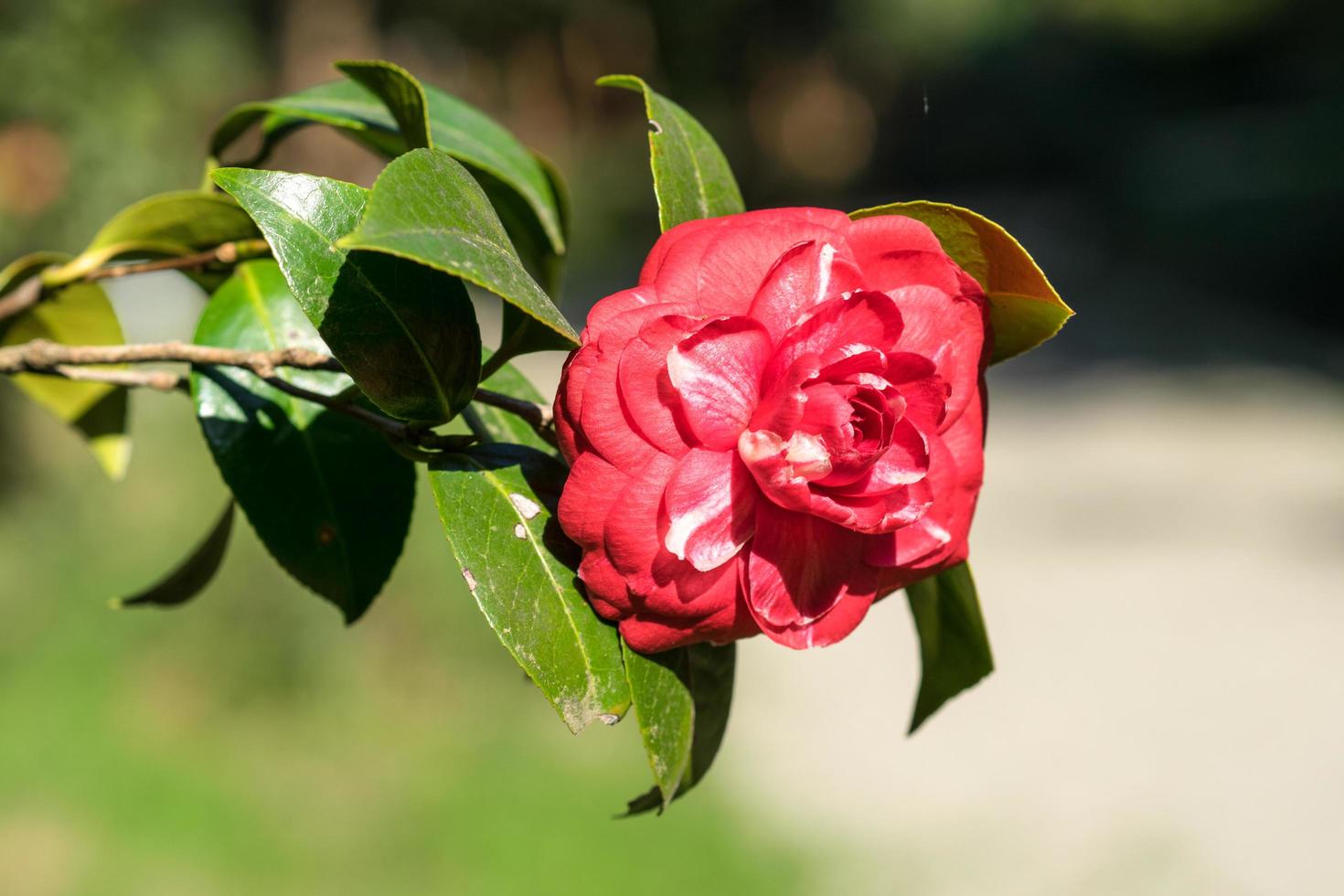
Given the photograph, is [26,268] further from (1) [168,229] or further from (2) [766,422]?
(2) [766,422]

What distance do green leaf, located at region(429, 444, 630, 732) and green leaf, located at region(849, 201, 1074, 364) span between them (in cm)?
20

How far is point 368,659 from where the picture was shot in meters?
4.21

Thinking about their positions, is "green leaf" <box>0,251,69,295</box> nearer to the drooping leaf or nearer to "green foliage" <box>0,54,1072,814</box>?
"green foliage" <box>0,54,1072,814</box>

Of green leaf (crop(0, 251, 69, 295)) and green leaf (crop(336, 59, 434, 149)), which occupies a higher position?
green leaf (crop(336, 59, 434, 149))

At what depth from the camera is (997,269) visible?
0.56 m

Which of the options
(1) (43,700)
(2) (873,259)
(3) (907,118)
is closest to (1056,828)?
(1) (43,700)

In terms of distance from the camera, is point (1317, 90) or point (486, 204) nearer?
point (486, 204)

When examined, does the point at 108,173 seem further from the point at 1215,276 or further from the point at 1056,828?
the point at 1215,276

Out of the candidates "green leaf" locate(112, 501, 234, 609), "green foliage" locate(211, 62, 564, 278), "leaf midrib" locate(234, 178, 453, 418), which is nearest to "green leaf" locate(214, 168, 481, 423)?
"leaf midrib" locate(234, 178, 453, 418)

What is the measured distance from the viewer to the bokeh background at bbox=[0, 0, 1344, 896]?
3.64 metres

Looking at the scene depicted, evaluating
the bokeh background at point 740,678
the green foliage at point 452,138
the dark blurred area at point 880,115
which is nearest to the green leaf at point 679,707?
the green foliage at point 452,138

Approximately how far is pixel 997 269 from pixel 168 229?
0.54 m

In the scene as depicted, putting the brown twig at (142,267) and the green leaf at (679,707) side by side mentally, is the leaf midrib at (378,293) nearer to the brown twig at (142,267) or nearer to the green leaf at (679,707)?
the green leaf at (679,707)

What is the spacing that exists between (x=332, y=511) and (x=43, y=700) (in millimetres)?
3937
